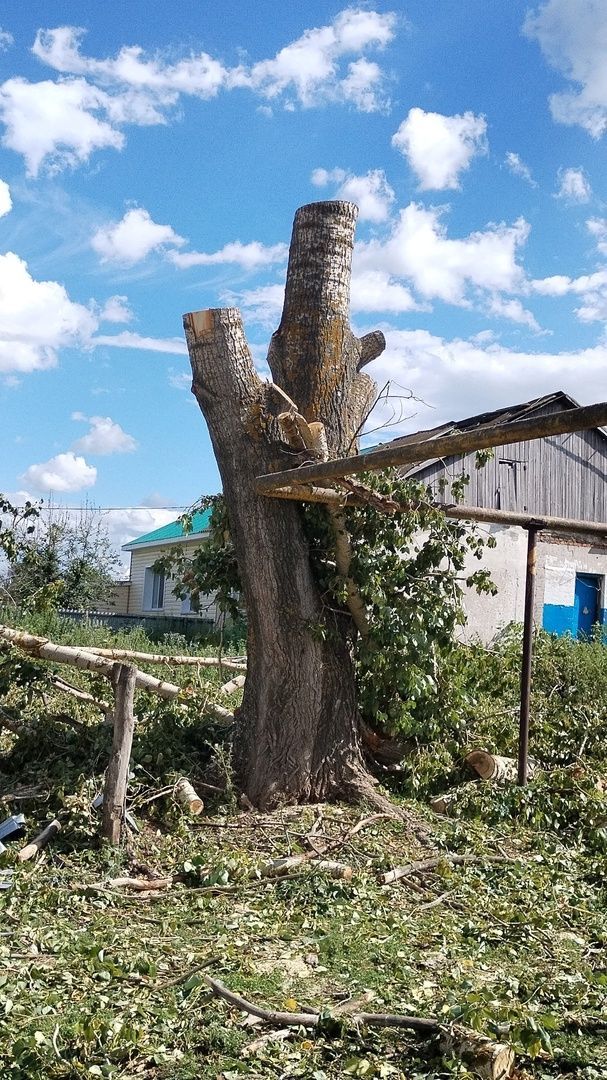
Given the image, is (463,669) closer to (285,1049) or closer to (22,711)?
(22,711)

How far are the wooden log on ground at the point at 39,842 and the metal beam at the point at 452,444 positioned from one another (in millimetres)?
2915

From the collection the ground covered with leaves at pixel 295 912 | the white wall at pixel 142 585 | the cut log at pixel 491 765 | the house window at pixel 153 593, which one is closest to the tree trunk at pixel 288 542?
the ground covered with leaves at pixel 295 912

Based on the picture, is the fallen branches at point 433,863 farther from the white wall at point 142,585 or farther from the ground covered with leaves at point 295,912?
the white wall at point 142,585

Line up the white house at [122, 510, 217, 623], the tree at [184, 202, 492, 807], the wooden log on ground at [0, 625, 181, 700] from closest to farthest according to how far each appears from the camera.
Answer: the tree at [184, 202, 492, 807] < the wooden log on ground at [0, 625, 181, 700] < the white house at [122, 510, 217, 623]

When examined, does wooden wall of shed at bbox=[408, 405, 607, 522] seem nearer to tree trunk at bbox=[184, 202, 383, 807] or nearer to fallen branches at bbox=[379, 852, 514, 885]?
tree trunk at bbox=[184, 202, 383, 807]

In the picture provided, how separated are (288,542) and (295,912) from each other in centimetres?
322

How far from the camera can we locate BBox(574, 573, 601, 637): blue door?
23.0 metres

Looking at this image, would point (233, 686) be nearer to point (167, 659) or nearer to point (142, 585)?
point (167, 659)

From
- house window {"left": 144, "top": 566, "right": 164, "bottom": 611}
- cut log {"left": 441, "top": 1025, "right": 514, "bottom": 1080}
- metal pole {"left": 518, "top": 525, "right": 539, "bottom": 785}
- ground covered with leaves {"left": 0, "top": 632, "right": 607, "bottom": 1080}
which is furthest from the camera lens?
house window {"left": 144, "top": 566, "right": 164, "bottom": 611}

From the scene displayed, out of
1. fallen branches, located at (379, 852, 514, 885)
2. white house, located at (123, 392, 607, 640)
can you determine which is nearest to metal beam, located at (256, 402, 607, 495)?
fallen branches, located at (379, 852, 514, 885)

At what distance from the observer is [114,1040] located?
146 inches

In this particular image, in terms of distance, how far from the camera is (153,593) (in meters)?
33.1

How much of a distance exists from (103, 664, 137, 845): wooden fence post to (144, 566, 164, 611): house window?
25.8 meters

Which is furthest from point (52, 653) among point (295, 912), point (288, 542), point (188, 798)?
point (295, 912)
